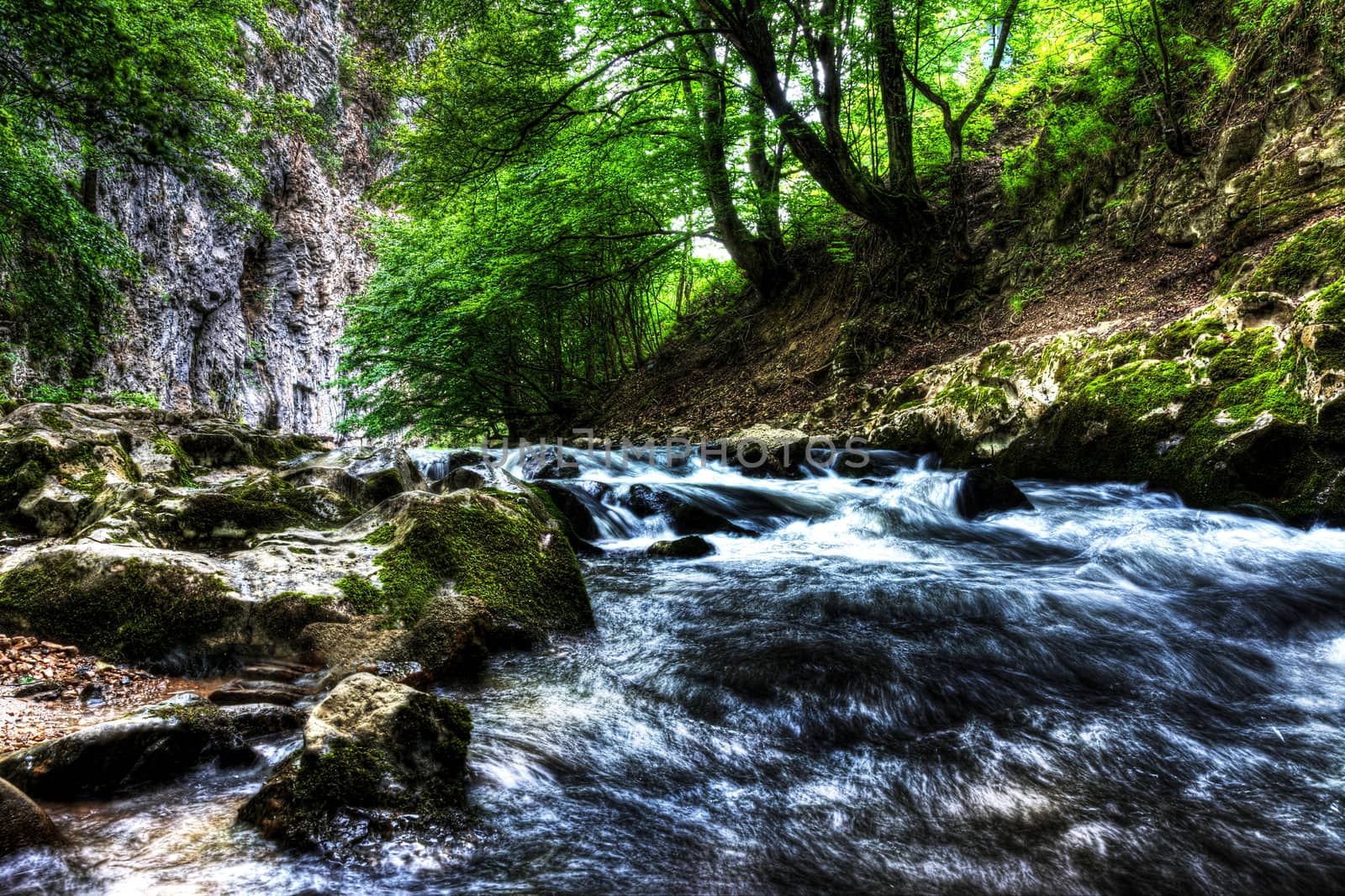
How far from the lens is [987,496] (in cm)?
598

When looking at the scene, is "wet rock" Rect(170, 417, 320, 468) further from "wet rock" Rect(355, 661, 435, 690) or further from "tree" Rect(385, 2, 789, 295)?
"wet rock" Rect(355, 661, 435, 690)

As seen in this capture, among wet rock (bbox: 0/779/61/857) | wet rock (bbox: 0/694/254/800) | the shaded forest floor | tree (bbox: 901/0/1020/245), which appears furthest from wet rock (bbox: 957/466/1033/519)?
wet rock (bbox: 0/779/61/857)

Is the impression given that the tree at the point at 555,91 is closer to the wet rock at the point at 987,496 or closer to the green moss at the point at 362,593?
the wet rock at the point at 987,496

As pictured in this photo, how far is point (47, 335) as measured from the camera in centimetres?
1121

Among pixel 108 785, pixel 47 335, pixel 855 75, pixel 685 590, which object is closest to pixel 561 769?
pixel 108 785

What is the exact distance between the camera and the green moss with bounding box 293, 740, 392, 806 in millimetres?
1632

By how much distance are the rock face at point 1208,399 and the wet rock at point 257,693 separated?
244 inches

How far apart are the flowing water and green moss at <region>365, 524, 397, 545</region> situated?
102 cm

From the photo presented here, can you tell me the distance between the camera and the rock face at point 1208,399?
442 cm

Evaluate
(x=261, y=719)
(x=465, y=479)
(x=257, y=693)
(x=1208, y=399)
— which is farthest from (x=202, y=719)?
(x=1208, y=399)

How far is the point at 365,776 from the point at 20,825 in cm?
69

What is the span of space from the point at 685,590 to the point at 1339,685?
125 inches

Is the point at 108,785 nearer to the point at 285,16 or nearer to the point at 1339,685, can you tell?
the point at 1339,685

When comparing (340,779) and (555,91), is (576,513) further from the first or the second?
(555,91)
